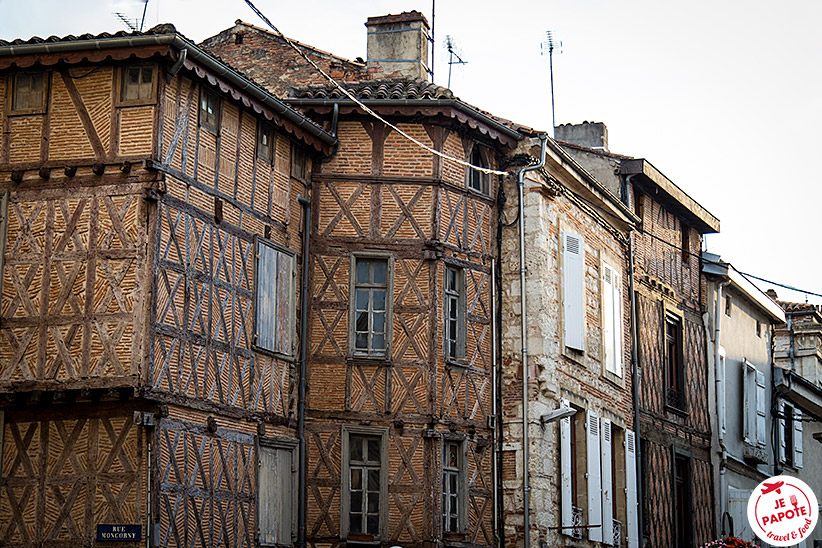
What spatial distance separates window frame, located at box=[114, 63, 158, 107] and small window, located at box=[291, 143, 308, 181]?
10.2 ft

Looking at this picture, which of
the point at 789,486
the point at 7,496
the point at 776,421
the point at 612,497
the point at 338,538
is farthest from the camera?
the point at 776,421

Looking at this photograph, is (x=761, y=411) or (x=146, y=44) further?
(x=761, y=411)

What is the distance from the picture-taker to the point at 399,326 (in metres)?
17.8

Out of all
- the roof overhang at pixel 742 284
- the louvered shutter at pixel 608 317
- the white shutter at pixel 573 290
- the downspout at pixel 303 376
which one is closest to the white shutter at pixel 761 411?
the roof overhang at pixel 742 284

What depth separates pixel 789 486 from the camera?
10.9 metres

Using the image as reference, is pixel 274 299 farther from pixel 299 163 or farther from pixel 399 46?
pixel 399 46

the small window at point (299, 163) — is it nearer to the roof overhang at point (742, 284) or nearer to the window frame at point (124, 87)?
the window frame at point (124, 87)

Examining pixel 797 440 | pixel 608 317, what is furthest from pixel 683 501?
pixel 797 440

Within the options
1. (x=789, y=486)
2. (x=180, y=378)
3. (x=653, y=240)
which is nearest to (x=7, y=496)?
(x=180, y=378)

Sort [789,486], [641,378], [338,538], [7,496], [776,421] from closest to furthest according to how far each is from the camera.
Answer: [789,486] → [7,496] → [338,538] → [641,378] → [776,421]

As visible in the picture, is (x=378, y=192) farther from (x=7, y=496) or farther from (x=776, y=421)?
(x=776, y=421)

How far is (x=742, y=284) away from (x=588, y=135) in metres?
5.08

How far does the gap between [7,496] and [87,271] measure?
260cm

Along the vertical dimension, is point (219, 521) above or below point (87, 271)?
below
